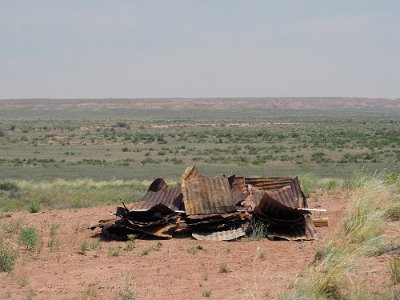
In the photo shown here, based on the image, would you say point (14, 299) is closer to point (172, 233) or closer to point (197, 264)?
point (197, 264)

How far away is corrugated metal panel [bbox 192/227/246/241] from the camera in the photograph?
15.5 meters

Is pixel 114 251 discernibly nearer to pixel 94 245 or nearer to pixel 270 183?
pixel 94 245

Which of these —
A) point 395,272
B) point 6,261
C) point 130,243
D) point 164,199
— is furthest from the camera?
point 164,199

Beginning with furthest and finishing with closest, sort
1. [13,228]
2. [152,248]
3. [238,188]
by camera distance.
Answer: [238,188] < [13,228] < [152,248]

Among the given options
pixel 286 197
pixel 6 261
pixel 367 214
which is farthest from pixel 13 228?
pixel 367 214

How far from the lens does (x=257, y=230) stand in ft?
51.0

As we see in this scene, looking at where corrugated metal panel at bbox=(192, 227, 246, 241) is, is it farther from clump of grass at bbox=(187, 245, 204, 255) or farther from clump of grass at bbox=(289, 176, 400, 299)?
clump of grass at bbox=(289, 176, 400, 299)

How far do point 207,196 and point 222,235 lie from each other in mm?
1256

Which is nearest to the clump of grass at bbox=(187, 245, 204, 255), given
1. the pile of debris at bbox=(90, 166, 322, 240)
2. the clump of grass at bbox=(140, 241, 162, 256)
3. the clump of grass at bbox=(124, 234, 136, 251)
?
the clump of grass at bbox=(140, 241, 162, 256)

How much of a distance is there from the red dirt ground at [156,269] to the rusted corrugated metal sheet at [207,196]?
0.90 meters

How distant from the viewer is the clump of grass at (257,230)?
607 inches

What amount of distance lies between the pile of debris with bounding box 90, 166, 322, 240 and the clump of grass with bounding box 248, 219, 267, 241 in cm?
3

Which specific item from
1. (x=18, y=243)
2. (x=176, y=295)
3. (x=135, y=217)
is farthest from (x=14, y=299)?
(x=135, y=217)

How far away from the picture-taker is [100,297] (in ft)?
34.5
